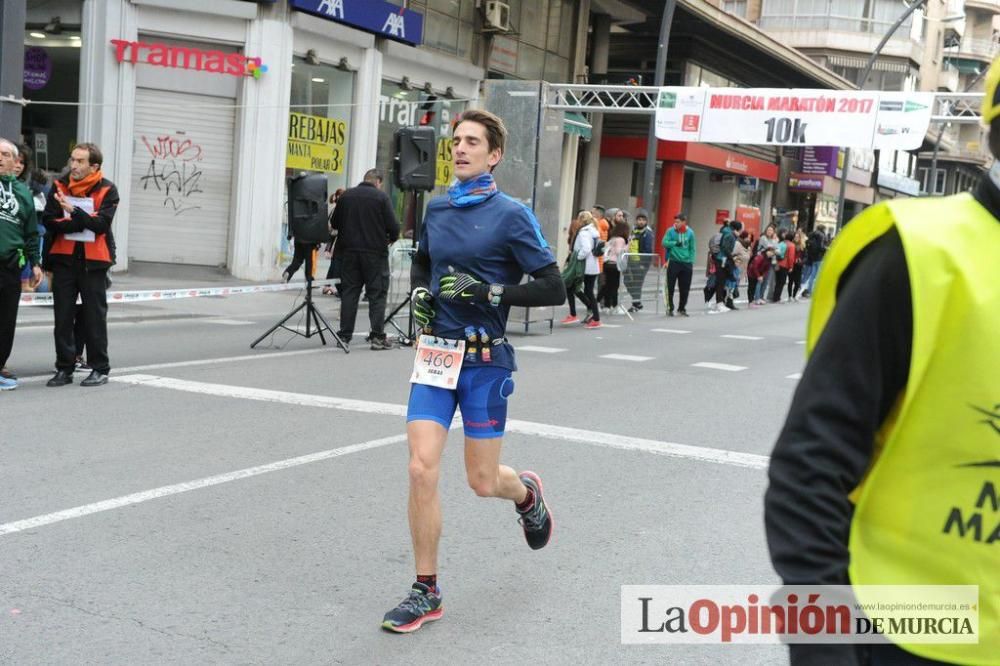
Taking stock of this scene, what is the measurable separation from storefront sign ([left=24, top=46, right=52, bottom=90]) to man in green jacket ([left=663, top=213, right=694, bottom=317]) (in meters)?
11.0

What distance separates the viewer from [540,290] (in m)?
4.56

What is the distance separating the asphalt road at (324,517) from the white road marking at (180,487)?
0.06 feet

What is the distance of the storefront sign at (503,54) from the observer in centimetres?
2662

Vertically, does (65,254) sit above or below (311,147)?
below

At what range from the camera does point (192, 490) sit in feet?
19.9

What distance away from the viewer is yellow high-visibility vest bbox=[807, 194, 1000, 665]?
162 centimetres

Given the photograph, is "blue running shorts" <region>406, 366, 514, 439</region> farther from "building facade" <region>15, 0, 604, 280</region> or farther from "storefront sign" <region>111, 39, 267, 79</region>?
"storefront sign" <region>111, 39, 267, 79</region>

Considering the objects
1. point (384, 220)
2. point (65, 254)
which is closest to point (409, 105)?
point (384, 220)

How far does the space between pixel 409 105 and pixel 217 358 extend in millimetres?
13631

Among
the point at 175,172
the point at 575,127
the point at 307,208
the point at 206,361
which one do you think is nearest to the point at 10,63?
the point at 307,208

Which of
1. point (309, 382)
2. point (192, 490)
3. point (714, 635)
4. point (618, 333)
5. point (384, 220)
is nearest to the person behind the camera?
point (714, 635)

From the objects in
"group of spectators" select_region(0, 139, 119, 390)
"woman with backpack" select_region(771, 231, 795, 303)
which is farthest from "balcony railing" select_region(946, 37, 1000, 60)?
"group of spectators" select_region(0, 139, 119, 390)

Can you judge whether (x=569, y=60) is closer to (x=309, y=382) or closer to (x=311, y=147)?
(x=311, y=147)

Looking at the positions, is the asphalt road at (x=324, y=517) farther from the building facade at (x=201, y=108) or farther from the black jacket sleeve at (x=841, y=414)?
the building facade at (x=201, y=108)
